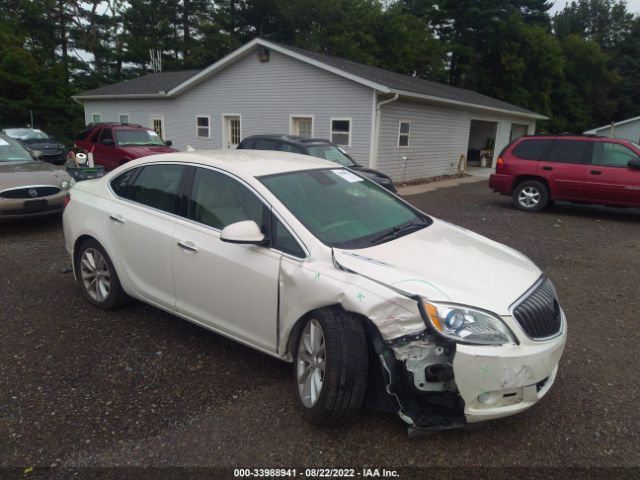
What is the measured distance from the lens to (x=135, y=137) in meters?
12.9

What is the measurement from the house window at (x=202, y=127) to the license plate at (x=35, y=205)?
11.9 metres

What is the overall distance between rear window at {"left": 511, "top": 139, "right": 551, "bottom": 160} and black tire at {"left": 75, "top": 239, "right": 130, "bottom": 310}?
911 centimetres

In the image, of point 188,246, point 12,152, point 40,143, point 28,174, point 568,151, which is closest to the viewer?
point 188,246

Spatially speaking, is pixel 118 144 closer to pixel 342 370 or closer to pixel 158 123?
pixel 158 123

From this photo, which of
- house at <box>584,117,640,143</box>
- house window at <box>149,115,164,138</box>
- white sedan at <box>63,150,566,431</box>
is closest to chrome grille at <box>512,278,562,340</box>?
white sedan at <box>63,150,566,431</box>

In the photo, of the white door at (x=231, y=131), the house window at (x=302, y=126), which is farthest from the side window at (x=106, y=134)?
the house window at (x=302, y=126)

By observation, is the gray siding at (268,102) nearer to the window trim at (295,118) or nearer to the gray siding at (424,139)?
the window trim at (295,118)

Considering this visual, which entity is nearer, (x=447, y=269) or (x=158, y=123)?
(x=447, y=269)

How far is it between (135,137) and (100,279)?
31.7 feet

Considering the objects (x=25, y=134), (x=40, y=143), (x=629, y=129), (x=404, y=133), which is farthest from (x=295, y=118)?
(x=629, y=129)

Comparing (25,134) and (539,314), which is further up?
(25,134)

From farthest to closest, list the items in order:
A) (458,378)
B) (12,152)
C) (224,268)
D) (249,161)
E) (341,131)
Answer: (341,131) < (12,152) < (249,161) < (224,268) < (458,378)

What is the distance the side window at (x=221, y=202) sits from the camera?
3281 mm

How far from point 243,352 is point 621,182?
344 inches
